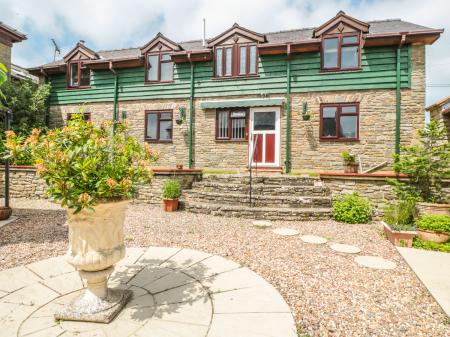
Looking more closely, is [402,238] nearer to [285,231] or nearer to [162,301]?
[285,231]

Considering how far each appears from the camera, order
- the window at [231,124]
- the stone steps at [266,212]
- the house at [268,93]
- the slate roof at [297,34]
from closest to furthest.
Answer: the stone steps at [266,212]
the house at [268,93]
the slate roof at [297,34]
the window at [231,124]

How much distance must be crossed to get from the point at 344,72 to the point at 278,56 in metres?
2.67

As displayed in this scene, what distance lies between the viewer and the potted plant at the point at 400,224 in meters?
4.73

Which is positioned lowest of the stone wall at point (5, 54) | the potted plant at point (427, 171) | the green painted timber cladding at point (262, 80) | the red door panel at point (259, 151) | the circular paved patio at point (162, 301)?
the circular paved patio at point (162, 301)

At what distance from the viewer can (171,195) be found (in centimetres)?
760

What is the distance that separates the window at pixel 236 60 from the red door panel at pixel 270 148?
2846 millimetres

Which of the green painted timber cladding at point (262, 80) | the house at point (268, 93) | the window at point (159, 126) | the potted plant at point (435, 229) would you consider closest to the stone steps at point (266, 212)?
the potted plant at point (435, 229)

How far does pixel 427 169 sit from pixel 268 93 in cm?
626

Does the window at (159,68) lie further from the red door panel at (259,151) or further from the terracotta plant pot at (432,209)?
the terracotta plant pot at (432,209)

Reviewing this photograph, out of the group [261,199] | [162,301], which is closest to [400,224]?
[261,199]

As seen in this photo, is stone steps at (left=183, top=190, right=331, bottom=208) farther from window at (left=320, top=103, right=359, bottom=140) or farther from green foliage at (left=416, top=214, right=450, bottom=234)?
window at (left=320, top=103, right=359, bottom=140)

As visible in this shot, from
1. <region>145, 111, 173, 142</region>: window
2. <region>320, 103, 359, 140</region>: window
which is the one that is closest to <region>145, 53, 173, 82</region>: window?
<region>145, 111, 173, 142</region>: window

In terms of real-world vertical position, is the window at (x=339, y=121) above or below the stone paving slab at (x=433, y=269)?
above

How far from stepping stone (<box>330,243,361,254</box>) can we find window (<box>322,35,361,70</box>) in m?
7.82
